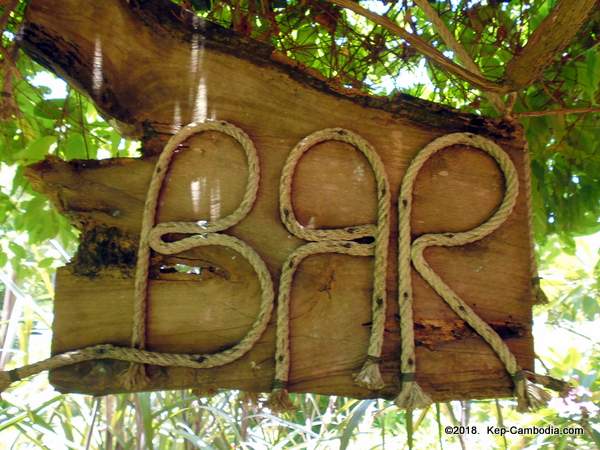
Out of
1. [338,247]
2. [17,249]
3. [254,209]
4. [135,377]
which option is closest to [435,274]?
[338,247]

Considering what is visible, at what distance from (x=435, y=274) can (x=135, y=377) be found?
1.24 feet

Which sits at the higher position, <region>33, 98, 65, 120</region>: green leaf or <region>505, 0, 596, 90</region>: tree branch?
<region>33, 98, 65, 120</region>: green leaf

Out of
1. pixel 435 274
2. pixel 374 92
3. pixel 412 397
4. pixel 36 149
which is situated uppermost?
pixel 374 92

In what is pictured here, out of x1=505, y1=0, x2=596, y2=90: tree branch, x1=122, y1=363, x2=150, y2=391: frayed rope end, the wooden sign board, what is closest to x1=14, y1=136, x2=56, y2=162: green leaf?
the wooden sign board

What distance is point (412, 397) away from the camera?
625 mm

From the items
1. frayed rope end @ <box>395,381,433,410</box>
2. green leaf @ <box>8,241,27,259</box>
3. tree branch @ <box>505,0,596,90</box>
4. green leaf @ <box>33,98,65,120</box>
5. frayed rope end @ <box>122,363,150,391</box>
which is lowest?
frayed rope end @ <box>395,381,433,410</box>

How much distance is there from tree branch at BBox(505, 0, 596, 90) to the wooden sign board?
0.23 feet

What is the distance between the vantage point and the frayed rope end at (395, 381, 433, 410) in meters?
0.62

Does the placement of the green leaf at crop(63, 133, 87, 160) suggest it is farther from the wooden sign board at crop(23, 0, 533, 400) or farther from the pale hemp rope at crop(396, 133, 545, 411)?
the pale hemp rope at crop(396, 133, 545, 411)

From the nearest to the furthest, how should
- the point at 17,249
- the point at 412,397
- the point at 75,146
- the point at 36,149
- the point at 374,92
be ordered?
the point at 412,397 < the point at 36,149 < the point at 75,146 < the point at 374,92 < the point at 17,249

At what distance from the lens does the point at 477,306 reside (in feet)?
2.24

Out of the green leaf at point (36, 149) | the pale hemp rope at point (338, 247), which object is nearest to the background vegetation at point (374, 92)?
the green leaf at point (36, 149)

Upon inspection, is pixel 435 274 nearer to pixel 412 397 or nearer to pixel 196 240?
pixel 412 397

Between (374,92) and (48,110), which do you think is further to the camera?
(374,92)
